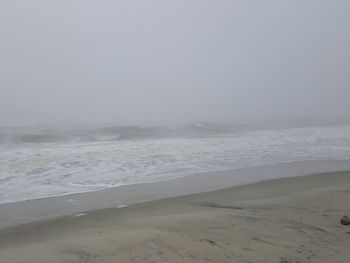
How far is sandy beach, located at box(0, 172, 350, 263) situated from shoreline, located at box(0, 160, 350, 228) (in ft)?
1.21

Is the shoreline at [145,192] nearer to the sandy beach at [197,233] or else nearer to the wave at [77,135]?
the sandy beach at [197,233]

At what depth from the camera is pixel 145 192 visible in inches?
290

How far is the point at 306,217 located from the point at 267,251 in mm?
1558

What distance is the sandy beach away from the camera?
4.05 metres

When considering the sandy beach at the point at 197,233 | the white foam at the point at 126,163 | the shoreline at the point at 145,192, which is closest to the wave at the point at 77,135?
the white foam at the point at 126,163

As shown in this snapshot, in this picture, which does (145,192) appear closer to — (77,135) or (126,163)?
(126,163)

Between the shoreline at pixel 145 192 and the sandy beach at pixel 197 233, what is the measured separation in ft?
1.21

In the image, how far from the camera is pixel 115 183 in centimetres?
829

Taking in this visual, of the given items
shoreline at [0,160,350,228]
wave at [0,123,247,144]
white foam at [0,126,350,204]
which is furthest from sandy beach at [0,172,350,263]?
wave at [0,123,247,144]

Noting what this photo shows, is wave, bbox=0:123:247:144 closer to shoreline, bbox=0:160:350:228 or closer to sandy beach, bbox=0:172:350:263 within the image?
shoreline, bbox=0:160:350:228

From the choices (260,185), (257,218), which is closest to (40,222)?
(257,218)

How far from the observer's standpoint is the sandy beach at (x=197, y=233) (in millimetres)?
4047

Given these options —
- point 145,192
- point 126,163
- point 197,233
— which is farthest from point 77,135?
point 197,233

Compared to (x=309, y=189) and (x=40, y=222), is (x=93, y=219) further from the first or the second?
(x=309, y=189)
